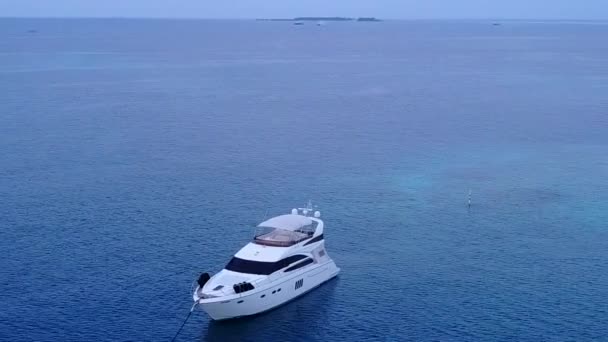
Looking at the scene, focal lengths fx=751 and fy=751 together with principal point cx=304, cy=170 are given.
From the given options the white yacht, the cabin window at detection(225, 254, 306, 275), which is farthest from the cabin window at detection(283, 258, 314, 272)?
the cabin window at detection(225, 254, 306, 275)

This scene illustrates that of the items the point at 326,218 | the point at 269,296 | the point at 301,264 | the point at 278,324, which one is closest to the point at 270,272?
the point at 269,296

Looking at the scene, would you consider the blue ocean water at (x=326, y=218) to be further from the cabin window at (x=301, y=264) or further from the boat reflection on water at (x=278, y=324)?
the cabin window at (x=301, y=264)

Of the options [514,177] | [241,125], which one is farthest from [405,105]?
[514,177]

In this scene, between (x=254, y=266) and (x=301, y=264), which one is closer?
(x=254, y=266)

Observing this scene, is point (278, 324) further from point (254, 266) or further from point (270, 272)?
point (254, 266)

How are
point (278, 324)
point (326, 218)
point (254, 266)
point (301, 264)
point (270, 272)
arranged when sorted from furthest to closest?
point (326, 218)
point (301, 264)
point (254, 266)
point (270, 272)
point (278, 324)

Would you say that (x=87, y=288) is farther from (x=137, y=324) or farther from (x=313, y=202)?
(x=313, y=202)

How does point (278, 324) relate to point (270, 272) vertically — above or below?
below
